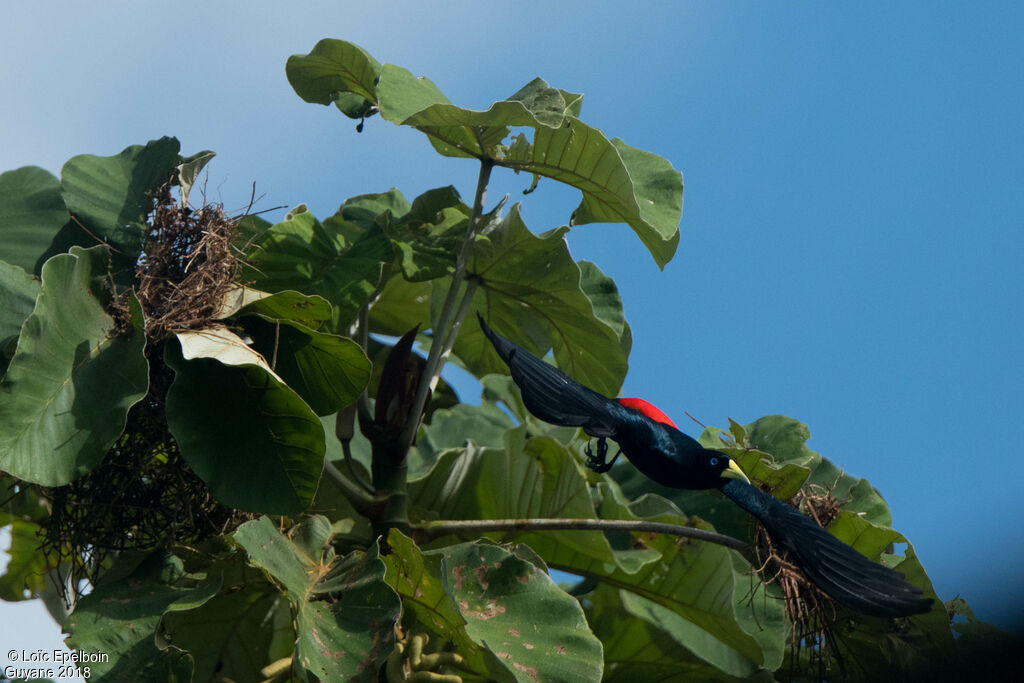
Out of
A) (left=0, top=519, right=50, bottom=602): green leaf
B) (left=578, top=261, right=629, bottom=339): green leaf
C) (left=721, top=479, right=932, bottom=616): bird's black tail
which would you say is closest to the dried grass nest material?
(left=0, top=519, right=50, bottom=602): green leaf

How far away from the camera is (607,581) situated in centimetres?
209

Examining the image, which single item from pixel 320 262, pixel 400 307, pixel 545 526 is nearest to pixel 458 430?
pixel 400 307

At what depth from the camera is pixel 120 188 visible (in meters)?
1.98

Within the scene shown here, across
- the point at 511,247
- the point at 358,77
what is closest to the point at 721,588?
the point at 511,247

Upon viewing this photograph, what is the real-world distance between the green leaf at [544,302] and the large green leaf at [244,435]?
59 centimetres

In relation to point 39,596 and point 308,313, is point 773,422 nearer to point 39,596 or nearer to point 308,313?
point 308,313

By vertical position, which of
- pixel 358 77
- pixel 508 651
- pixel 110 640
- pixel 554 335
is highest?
pixel 358 77

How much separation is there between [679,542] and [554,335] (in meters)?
0.57

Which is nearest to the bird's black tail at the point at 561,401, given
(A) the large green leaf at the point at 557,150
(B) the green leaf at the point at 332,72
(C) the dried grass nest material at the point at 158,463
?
(A) the large green leaf at the point at 557,150

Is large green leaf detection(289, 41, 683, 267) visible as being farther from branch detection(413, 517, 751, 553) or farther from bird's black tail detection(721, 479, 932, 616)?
bird's black tail detection(721, 479, 932, 616)

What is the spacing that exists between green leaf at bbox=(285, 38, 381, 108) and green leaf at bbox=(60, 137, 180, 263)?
0.37 m

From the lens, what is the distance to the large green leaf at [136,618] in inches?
62.3

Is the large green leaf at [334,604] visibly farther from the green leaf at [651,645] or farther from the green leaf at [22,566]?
the green leaf at [22,566]

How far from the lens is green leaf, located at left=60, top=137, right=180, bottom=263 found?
74.0 inches
